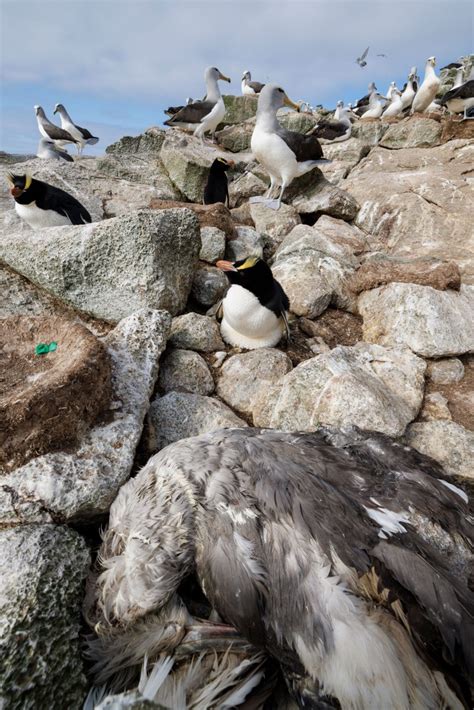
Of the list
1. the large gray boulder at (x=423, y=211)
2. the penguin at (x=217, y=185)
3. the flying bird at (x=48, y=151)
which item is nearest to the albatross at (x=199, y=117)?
the flying bird at (x=48, y=151)

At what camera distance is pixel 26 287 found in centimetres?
446

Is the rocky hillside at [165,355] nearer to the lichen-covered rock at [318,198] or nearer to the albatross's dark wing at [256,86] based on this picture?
the lichen-covered rock at [318,198]

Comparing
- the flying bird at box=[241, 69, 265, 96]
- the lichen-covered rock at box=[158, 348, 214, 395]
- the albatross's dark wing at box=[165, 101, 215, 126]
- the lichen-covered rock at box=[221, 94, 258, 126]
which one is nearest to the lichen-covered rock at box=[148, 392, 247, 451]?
the lichen-covered rock at box=[158, 348, 214, 395]

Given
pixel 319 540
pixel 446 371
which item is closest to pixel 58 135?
pixel 446 371

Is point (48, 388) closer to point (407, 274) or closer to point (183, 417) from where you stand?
point (183, 417)

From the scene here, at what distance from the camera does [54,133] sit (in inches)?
738

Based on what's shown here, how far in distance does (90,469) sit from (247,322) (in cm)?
230

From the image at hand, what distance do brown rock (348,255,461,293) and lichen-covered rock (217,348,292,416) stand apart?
5.43 feet

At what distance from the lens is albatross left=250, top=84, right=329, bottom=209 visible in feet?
28.5

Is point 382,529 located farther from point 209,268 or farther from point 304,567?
point 209,268

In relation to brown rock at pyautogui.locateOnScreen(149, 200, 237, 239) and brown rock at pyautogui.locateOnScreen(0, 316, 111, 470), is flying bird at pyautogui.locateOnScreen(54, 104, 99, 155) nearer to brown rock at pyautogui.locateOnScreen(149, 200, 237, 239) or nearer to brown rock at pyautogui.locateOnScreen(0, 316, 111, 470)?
brown rock at pyautogui.locateOnScreen(149, 200, 237, 239)

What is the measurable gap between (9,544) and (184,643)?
0.94 metres

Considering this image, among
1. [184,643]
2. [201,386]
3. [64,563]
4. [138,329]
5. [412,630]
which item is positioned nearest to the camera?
[412,630]

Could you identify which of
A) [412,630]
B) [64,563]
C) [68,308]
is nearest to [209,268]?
[68,308]
